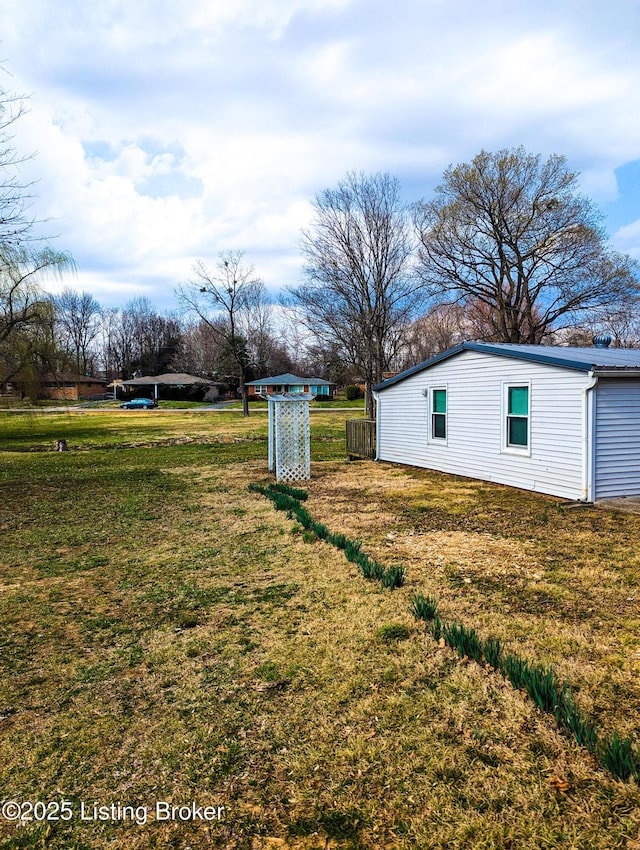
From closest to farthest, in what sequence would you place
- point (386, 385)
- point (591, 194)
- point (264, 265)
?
point (386, 385) < point (591, 194) < point (264, 265)

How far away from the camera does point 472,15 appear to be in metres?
9.23

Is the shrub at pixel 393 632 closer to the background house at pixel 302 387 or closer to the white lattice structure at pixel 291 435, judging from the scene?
the white lattice structure at pixel 291 435

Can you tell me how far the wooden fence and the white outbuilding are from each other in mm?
1813

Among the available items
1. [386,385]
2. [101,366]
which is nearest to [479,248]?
[386,385]

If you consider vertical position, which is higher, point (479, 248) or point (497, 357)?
point (479, 248)

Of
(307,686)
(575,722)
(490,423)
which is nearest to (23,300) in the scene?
(490,423)

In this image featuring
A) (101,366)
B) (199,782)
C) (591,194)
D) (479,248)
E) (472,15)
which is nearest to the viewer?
(199,782)

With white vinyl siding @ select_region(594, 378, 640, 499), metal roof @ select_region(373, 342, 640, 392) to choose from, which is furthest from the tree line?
white vinyl siding @ select_region(594, 378, 640, 499)

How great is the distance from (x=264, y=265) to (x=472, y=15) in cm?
3506

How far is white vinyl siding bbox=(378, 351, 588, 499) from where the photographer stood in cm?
856

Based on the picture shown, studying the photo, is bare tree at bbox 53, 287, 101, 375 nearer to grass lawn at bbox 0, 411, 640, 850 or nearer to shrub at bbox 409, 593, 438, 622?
grass lawn at bbox 0, 411, 640, 850

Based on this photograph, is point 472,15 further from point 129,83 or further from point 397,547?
point 397,547

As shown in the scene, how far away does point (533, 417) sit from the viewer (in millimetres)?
9188

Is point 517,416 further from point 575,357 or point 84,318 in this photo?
point 84,318
